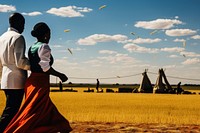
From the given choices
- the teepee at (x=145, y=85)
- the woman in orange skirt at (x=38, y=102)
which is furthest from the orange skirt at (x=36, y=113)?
the teepee at (x=145, y=85)

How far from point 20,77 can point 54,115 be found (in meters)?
0.83

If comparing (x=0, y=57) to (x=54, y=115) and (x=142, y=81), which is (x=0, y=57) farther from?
(x=142, y=81)

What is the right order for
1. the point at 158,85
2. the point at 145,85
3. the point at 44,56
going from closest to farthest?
1. the point at 44,56
2. the point at 158,85
3. the point at 145,85

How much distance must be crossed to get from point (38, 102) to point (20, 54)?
0.82 m

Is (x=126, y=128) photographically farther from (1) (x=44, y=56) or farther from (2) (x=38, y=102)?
(1) (x=44, y=56)

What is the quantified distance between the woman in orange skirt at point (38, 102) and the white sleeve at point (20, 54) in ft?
0.39

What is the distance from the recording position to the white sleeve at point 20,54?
602 centimetres

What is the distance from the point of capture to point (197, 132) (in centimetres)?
923

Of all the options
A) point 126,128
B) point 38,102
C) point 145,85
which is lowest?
point 126,128

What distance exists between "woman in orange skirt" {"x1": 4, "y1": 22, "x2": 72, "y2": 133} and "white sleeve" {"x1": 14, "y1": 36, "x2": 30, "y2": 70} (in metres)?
0.12

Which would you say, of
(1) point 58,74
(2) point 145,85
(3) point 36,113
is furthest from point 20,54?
(2) point 145,85

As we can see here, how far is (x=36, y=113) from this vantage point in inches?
239

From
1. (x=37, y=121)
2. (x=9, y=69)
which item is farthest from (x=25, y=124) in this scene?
(x=9, y=69)

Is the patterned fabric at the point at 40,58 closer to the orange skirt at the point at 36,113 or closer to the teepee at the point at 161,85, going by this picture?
the orange skirt at the point at 36,113
